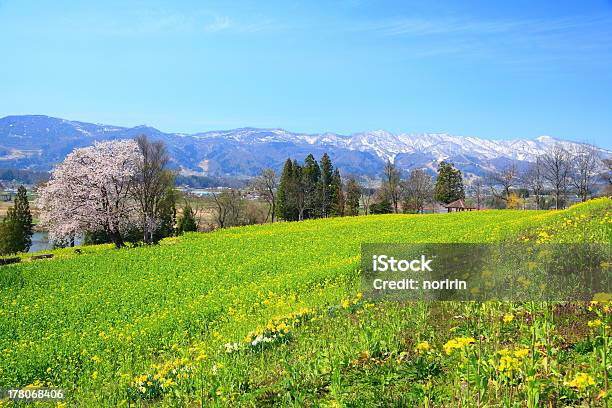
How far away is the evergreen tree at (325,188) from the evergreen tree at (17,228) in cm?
4159

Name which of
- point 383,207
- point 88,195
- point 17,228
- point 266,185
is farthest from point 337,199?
point 88,195

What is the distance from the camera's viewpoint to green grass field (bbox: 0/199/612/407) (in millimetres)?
5215

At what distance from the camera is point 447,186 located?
8931cm

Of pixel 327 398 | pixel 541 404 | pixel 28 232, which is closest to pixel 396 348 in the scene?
pixel 327 398

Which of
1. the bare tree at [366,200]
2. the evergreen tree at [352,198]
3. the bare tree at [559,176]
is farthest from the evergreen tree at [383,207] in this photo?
the bare tree at [559,176]

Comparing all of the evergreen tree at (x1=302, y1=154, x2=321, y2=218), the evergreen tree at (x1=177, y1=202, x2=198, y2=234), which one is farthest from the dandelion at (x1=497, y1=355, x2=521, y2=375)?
the evergreen tree at (x1=302, y1=154, x2=321, y2=218)

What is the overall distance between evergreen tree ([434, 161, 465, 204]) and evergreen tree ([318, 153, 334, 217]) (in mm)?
19714

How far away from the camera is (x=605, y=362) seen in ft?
15.4

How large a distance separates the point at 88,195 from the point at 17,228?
2971cm

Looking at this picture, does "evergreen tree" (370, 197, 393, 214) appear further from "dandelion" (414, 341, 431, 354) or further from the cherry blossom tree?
"dandelion" (414, 341, 431, 354)

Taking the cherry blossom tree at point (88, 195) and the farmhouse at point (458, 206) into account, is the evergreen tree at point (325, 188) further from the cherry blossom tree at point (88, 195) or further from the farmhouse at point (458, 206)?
the cherry blossom tree at point (88, 195)

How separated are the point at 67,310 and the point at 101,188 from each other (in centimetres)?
2736

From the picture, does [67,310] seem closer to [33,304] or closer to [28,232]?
[33,304]

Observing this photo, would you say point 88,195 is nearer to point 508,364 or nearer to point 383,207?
point 508,364
